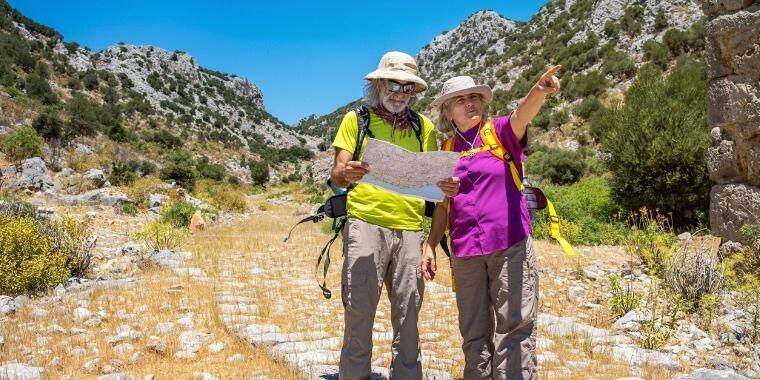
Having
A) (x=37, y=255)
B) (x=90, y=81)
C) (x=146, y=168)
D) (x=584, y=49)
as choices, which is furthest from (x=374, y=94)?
(x=90, y=81)

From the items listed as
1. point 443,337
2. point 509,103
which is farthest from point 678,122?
point 509,103

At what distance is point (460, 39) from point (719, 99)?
6756 centimetres

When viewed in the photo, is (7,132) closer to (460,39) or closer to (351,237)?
(351,237)

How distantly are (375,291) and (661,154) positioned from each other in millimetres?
10773

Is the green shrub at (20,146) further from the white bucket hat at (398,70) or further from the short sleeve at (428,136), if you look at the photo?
the short sleeve at (428,136)

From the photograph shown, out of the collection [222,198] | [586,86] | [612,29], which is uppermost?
[612,29]

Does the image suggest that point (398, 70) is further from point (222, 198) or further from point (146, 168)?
point (146, 168)

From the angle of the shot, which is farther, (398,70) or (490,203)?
(398,70)

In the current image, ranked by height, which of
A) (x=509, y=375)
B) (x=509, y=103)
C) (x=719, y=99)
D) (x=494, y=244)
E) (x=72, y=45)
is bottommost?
(x=509, y=375)

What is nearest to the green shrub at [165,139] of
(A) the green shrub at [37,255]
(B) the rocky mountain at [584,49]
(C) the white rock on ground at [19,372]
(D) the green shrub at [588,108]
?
(B) the rocky mountain at [584,49]

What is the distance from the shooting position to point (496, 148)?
2.86m

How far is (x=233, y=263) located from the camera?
8578 millimetres

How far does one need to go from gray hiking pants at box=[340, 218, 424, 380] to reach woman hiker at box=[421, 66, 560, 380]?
307 mm

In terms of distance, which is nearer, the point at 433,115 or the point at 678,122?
the point at 678,122
